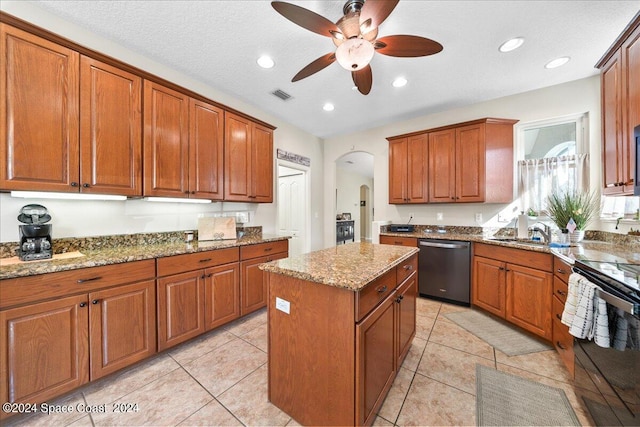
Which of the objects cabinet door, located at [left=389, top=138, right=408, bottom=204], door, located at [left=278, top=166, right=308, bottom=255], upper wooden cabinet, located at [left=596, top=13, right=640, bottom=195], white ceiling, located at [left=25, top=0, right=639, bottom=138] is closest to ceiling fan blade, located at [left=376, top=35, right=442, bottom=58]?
white ceiling, located at [left=25, top=0, right=639, bottom=138]

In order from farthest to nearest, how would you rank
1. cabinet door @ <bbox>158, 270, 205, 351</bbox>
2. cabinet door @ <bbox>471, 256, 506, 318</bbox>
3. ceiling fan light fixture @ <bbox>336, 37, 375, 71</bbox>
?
cabinet door @ <bbox>471, 256, 506, 318</bbox> → cabinet door @ <bbox>158, 270, 205, 351</bbox> → ceiling fan light fixture @ <bbox>336, 37, 375, 71</bbox>

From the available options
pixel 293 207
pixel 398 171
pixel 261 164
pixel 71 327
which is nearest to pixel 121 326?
pixel 71 327

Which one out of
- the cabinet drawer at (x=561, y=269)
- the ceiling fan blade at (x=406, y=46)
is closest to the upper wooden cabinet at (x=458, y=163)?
the cabinet drawer at (x=561, y=269)

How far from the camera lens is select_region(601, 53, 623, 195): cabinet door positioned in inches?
77.4

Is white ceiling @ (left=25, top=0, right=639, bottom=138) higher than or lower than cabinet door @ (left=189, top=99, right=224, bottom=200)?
higher

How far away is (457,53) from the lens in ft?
7.47

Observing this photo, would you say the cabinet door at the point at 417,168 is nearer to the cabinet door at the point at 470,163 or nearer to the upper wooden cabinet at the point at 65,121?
the cabinet door at the point at 470,163

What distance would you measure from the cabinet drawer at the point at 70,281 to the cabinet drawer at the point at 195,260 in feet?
0.28

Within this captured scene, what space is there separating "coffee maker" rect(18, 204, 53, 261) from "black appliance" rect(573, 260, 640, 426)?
3312mm

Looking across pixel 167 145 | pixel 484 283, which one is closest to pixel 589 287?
pixel 484 283

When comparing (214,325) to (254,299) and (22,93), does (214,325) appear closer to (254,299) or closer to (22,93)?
(254,299)

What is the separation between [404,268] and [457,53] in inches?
86.6

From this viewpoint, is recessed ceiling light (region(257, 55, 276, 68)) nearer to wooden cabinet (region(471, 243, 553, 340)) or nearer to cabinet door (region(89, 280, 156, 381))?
cabinet door (region(89, 280, 156, 381))

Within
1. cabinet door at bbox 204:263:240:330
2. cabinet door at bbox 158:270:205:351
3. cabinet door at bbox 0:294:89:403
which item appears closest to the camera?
cabinet door at bbox 0:294:89:403
